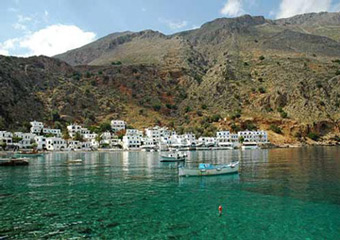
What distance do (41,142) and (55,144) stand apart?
14.6ft

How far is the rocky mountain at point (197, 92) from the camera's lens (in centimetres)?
11650

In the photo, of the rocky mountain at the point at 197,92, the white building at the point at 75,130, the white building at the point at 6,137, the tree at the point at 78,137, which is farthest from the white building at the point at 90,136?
the white building at the point at 6,137

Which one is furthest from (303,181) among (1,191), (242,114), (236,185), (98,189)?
(242,114)

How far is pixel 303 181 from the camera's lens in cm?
2911

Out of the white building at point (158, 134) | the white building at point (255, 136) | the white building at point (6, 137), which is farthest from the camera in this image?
the white building at point (158, 134)

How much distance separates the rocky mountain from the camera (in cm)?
11650

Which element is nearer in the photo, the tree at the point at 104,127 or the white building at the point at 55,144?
the white building at the point at 55,144

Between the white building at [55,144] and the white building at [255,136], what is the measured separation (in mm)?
64235

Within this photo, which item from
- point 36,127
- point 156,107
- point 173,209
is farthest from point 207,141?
point 173,209

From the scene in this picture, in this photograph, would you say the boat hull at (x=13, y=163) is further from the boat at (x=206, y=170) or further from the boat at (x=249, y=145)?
the boat at (x=249, y=145)

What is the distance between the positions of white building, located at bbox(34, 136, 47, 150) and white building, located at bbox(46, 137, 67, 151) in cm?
121

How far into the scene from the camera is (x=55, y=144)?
10069 cm

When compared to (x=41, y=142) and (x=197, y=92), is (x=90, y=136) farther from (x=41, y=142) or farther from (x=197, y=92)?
(x=197, y=92)

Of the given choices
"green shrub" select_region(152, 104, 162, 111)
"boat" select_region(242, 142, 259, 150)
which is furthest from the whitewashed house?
"green shrub" select_region(152, 104, 162, 111)
